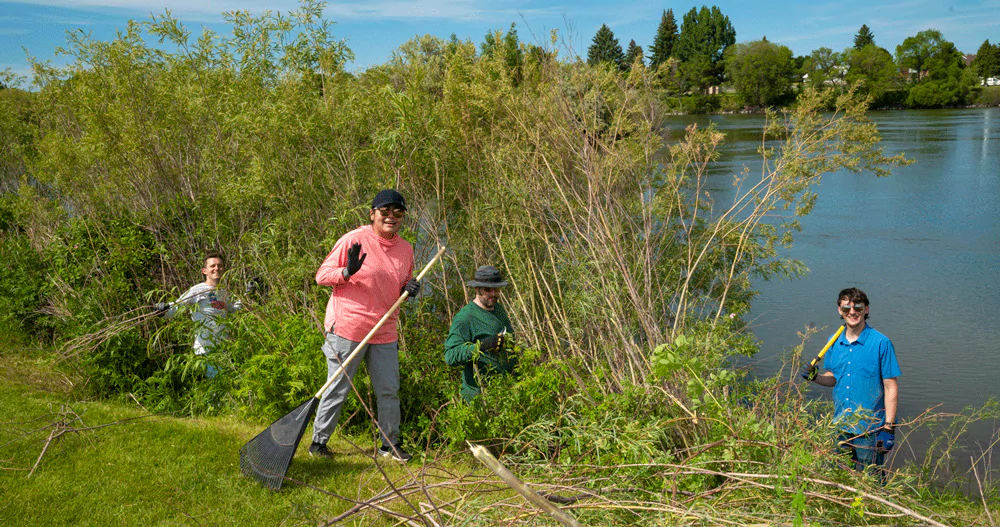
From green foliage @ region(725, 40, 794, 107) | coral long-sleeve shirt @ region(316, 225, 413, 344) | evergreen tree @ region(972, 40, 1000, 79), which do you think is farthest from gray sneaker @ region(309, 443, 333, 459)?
evergreen tree @ region(972, 40, 1000, 79)

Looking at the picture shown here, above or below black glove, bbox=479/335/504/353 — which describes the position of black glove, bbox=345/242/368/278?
above

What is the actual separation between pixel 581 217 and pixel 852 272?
28.0 ft

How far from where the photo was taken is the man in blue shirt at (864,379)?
13.5ft

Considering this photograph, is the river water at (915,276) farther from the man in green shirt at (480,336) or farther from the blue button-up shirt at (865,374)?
the man in green shirt at (480,336)

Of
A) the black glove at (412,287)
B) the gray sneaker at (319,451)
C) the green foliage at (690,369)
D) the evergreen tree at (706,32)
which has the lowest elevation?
the gray sneaker at (319,451)

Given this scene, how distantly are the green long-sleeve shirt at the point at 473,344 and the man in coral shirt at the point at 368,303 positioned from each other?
0.37 m

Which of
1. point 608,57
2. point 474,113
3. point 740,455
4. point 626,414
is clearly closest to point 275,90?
point 474,113

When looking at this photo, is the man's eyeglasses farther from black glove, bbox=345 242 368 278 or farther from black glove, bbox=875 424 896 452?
black glove, bbox=875 424 896 452

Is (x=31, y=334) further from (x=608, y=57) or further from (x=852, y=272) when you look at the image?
(x=852, y=272)

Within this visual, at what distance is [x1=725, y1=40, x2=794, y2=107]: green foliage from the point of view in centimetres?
4859

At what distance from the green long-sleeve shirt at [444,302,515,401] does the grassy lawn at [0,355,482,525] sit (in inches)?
25.1

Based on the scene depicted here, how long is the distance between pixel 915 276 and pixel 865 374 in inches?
347

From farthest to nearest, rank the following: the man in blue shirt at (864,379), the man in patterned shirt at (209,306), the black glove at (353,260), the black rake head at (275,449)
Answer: the man in patterned shirt at (209,306)
the man in blue shirt at (864,379)
the black glove at (353,260)
the black rake head at (275,449)

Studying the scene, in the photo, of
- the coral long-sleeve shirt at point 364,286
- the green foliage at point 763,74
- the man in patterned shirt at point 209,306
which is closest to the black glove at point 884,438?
the coral long-sleeve shirt at point 364,286
